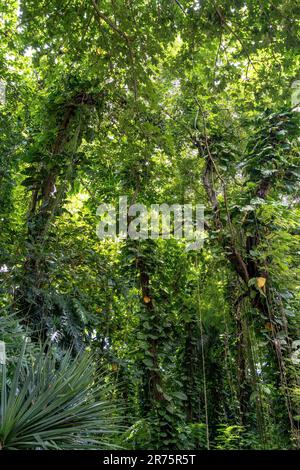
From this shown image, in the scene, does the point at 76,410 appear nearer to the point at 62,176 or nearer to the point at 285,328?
the point at 285,328

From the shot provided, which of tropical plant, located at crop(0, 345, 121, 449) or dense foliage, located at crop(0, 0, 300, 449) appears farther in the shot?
dense foliage, located at crop(0, 0, 300, 449)

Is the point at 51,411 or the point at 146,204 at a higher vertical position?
the point at 146,204

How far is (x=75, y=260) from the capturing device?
294cm

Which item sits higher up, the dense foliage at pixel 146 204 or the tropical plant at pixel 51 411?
the dense foliage at pixel 146 204

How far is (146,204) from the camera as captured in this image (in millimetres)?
3879

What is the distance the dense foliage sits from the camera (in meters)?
1.88

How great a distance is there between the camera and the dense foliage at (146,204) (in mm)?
1877

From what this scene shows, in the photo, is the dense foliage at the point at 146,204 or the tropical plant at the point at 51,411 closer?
the tropical plant at the point at 51,411

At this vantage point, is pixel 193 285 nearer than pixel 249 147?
No

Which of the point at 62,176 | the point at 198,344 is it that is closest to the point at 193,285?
the point at 198,344

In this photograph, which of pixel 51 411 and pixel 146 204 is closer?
pixel 51 411

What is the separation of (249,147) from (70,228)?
5.42ft

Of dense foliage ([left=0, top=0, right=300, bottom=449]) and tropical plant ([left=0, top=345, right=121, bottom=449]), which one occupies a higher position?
dense foliage ([left=0, top=0, right=300, bottom=449])
